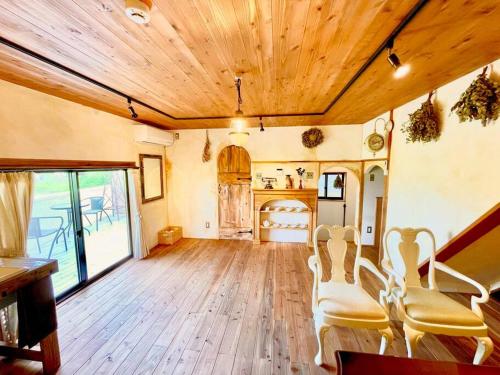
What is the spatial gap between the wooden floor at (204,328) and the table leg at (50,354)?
76 mm

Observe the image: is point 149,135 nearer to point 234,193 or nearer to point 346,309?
point 234,193

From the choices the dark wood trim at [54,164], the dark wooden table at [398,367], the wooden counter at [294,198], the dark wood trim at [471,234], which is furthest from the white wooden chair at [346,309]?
the dark wood trim at [54,164]

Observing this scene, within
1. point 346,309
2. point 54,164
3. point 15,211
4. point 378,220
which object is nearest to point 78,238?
point 15,211

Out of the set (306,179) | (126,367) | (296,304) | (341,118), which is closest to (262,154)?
(306,179)

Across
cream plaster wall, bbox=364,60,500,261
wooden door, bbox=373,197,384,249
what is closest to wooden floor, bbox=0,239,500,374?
cream plaster wall, bbox=364,60,500,261

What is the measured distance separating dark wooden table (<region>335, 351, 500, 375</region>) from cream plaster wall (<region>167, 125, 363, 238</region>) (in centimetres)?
379

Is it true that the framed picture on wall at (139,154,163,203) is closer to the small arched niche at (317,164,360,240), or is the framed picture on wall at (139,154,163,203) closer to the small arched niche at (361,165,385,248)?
the small arched niche at (317,164,360,240)

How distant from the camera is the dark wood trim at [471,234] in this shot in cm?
181

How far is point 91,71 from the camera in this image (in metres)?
1.91

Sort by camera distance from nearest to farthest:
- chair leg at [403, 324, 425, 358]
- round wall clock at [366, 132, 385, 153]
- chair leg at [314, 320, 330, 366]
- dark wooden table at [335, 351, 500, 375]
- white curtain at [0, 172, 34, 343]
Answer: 1. dark wooden table at [335, 351, 500, 375]
2. chair leg at [403, 324, 425, 358]
3. chair leg at [314, 320, 330, 366]
4. white curtain at [0, 172, 34, 343]
5. round wall clock at [366, 132, 385, 153]

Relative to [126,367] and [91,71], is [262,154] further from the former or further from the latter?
[126,367]

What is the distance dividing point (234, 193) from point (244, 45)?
356 cm

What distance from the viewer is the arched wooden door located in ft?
15.7

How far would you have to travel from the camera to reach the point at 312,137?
442cm
